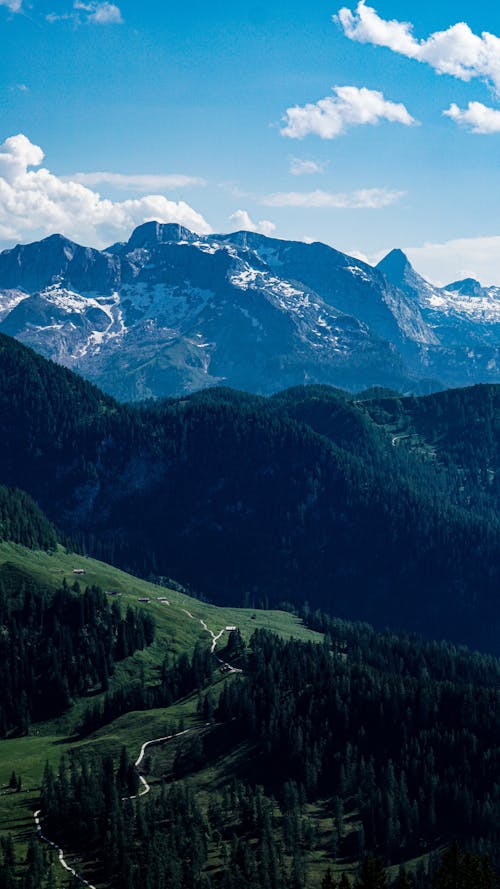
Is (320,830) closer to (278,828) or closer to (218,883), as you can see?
(278,828)

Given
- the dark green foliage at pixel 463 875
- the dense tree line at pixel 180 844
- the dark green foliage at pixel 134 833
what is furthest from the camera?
the dark green foliage at pixel 134 833

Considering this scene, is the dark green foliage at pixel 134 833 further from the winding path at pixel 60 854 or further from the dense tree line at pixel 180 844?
the winding path at pixel 60 854

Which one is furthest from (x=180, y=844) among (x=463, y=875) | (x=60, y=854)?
(x=463, y=875)

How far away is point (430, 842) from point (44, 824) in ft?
238

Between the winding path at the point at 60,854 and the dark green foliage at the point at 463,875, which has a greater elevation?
the dark green foliage at the point at 463,875

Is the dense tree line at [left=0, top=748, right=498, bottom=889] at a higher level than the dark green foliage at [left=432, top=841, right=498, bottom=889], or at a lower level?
lower

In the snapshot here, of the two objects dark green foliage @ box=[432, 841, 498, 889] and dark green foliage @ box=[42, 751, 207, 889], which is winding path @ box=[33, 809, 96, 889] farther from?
dark green foliage @ box=[432, 841, 498, 889]

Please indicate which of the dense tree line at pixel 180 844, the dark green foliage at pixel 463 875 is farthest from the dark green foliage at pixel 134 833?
the dark green foliage at pixel 463 875

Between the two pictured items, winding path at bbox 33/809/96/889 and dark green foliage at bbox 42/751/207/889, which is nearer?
dark green foliage at bbox 42/751/207/889

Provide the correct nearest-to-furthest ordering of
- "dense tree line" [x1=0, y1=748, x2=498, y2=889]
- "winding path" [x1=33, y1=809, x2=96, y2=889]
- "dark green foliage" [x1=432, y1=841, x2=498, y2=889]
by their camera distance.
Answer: "dark green foliage" [x1=432, y1=841, x2=498, y2=889] < "dense tree line" [x1=0, y1=748, x2=498, y2=889] < "winding path" [x1=33, y1=809, x2=96, y2=889]

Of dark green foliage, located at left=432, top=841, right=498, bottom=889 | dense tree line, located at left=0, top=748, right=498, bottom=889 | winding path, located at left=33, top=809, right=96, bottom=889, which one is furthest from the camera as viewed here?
winding path, located at left=33, top=809, right=96, bottom=889

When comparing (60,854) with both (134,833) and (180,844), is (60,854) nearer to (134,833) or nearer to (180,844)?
(134,833)

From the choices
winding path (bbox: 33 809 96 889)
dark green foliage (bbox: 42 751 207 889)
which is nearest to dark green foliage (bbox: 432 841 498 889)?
dark green foliage (bbox: 42 751 207 889)

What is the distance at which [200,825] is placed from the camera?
615 ft
